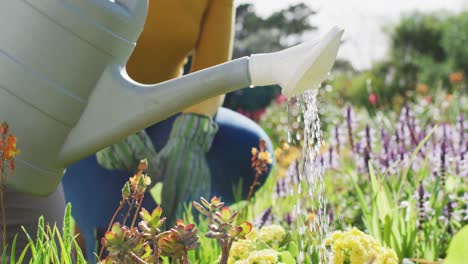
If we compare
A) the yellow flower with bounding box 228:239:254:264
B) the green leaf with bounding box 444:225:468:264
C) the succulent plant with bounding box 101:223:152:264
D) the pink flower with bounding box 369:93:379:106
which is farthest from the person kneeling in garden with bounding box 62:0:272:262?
the pink flower with bounding box 369:93:379:106

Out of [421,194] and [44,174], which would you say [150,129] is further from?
[44,174]

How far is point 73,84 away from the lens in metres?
1.28

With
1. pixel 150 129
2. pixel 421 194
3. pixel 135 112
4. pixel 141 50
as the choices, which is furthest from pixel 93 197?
pixel 135 112

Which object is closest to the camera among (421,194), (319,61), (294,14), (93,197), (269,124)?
(319,61)

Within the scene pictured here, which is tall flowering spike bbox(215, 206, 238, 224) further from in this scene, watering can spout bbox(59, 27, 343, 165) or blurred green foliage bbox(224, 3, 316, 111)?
blurred green foliage bbox(224, 3, 316, 111)

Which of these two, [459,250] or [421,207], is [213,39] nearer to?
[421,207]

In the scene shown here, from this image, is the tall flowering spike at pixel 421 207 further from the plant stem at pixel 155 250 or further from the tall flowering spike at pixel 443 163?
the plant stem at pixel 155 250

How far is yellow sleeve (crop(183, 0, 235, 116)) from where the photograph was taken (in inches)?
91.9

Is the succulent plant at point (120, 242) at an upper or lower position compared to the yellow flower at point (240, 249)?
upper

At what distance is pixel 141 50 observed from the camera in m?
2.33

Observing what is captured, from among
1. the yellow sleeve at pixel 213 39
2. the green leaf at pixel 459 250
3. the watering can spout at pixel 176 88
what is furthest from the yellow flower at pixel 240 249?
the yellow sleeve at pixel 213 39

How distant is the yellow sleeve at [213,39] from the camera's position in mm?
2334

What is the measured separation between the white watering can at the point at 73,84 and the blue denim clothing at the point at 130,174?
1.08 metres

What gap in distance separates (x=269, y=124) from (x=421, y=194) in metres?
5.21
